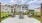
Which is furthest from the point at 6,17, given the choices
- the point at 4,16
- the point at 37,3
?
the point at 37,3

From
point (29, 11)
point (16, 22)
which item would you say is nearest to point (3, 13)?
point (16, 22)

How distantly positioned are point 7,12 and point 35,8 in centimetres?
30

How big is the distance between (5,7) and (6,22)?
164mm

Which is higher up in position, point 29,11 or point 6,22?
point 29,11

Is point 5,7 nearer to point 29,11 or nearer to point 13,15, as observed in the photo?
point 13,15

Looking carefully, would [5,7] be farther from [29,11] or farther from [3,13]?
[29,11]

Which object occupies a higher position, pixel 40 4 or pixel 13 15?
pixel 40 4

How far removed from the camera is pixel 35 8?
31.6 inches

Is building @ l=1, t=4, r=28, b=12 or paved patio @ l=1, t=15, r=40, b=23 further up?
building @ l=1, t=4, r=28, b=12

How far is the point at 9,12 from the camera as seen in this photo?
814 mm

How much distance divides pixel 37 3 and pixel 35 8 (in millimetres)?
57

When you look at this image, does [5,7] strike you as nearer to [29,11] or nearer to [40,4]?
[29,11]

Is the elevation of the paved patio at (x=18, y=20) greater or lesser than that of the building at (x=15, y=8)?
lesser

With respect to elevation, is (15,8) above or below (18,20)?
above
